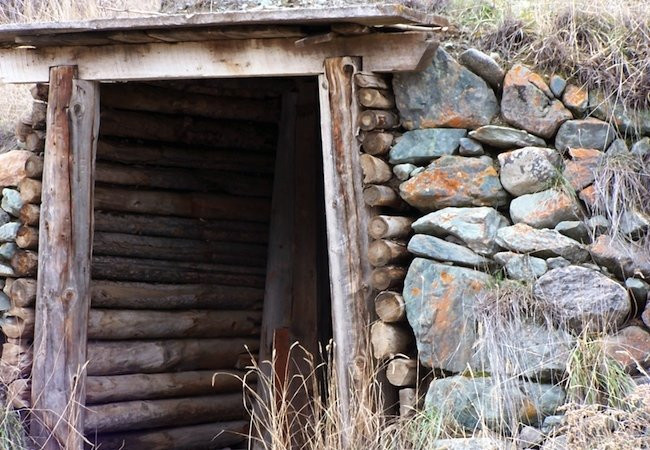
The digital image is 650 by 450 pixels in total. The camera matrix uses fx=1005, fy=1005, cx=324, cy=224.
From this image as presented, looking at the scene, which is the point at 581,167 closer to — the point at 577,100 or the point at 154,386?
the point at 577,100

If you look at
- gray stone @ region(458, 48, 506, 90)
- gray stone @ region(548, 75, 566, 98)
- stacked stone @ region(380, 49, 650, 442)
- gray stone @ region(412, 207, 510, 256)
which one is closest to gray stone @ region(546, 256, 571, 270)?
stacked stone @ region(380, 49, 650, 442)

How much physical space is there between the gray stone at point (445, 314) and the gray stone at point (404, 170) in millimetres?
524

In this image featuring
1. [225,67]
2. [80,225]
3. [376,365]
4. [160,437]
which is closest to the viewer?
[376,365]

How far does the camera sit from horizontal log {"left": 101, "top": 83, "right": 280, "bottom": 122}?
7.25 metres

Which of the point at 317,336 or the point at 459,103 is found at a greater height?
the point at 459,103

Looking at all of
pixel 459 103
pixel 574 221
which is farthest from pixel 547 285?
pixel 459 103

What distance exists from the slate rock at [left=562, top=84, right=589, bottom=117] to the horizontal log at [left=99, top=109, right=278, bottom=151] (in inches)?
130

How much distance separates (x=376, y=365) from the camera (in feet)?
17.6

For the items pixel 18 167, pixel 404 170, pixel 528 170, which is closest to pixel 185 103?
pixel 18 167

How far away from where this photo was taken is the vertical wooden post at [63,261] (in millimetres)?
6062

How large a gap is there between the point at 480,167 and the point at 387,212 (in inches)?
23.6

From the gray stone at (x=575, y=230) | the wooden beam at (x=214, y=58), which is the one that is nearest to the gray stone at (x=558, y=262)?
the gray stone at (x=575, y=230)

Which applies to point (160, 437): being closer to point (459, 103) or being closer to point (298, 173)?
point (298, 173)

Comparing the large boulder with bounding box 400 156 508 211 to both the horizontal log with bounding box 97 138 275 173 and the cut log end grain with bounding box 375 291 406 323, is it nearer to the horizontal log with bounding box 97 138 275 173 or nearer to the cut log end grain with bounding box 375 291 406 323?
the cut log end grain with bounding box 375 291 406 323
